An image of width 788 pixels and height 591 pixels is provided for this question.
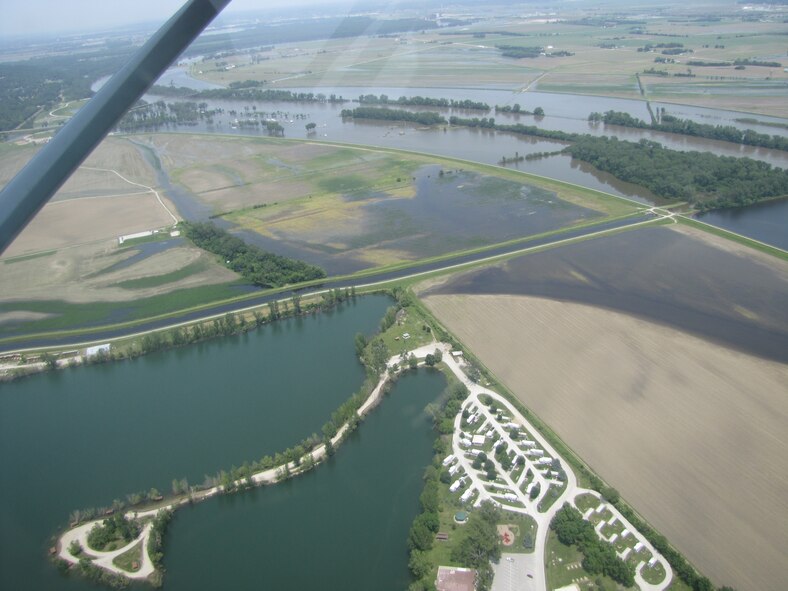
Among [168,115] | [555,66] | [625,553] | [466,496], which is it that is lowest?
[625,553]

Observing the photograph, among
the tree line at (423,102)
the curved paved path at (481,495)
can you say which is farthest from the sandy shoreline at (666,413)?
the tree line at (423,102)

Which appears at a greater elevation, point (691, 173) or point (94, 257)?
point (691, 173)

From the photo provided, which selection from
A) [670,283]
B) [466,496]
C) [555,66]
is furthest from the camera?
[555,66]

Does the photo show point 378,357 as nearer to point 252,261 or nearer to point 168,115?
point 252,261

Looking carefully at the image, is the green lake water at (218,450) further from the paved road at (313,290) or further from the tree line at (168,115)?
the tree line at (168,115)

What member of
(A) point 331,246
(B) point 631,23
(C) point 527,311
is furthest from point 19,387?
(B) point 631,23

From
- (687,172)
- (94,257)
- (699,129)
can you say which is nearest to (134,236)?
(94,257)
